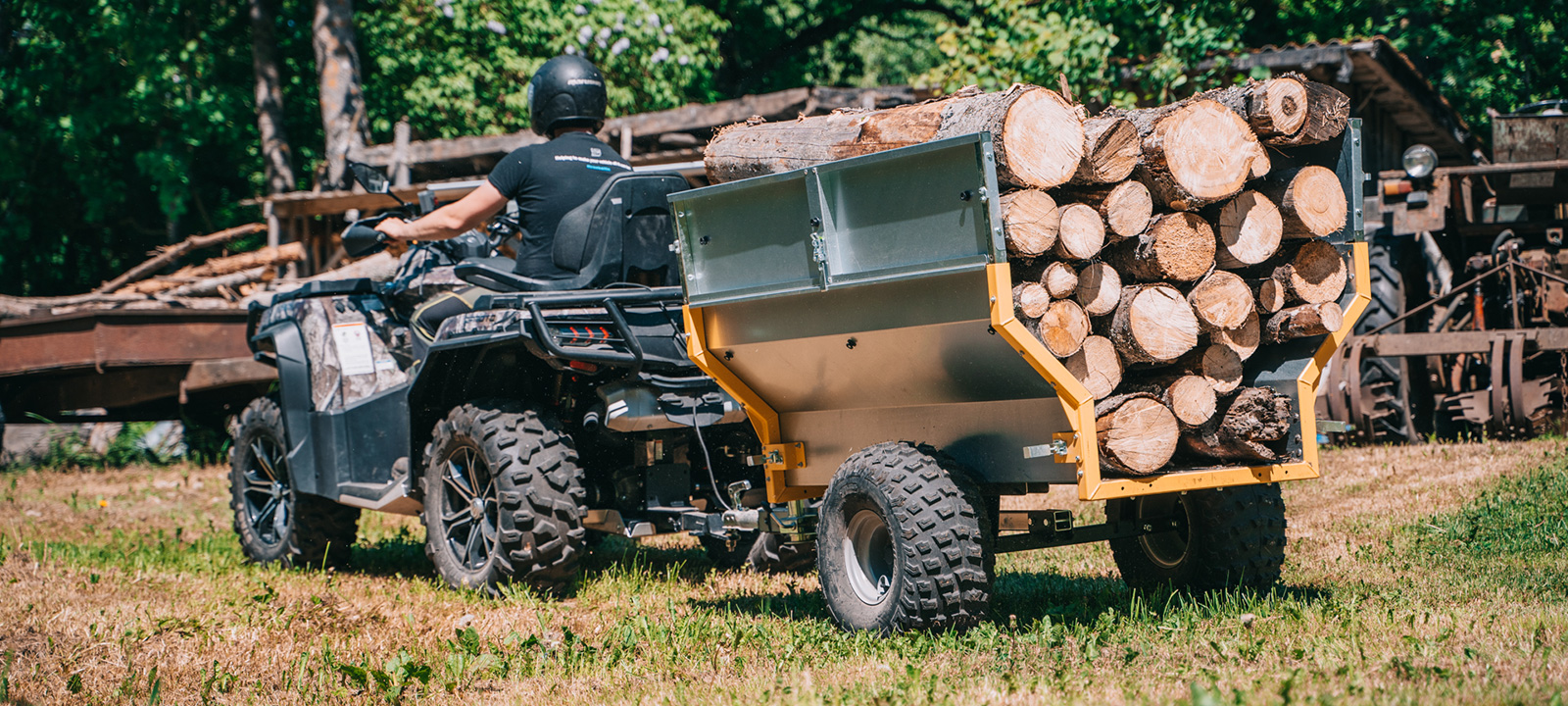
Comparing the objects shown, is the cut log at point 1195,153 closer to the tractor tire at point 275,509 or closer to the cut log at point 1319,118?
the cut log at point 1319,118

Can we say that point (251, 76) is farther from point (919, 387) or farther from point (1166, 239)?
point (1166, 239)

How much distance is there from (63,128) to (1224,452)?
1796 cm

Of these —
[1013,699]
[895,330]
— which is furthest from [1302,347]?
[1013,699]

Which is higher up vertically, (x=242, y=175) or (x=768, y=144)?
(x=242, y=175)

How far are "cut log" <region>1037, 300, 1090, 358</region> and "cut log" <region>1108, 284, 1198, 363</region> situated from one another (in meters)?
0.14

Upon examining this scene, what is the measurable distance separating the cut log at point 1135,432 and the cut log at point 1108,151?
2.28ft

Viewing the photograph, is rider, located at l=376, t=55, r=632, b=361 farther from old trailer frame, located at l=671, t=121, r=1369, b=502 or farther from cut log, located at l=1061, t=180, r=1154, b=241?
cut log, located at l=1061, t=180, r=1154, b=241

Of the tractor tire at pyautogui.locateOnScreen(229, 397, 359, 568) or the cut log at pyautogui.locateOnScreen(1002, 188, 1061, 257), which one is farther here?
the tractor tire at pyautogui.locateOnScreen(229, 397, 359, 568)

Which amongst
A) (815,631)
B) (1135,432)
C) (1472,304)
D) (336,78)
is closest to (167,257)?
(336,78)

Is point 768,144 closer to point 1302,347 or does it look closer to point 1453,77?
point 1302,347

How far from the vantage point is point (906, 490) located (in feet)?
14.4

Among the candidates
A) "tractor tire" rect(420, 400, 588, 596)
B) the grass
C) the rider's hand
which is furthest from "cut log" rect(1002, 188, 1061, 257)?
the rider's hand

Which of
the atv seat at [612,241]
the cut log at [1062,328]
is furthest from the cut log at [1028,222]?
the atv seat at [612,241]

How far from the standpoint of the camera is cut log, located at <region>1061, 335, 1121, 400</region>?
425 centimetres
